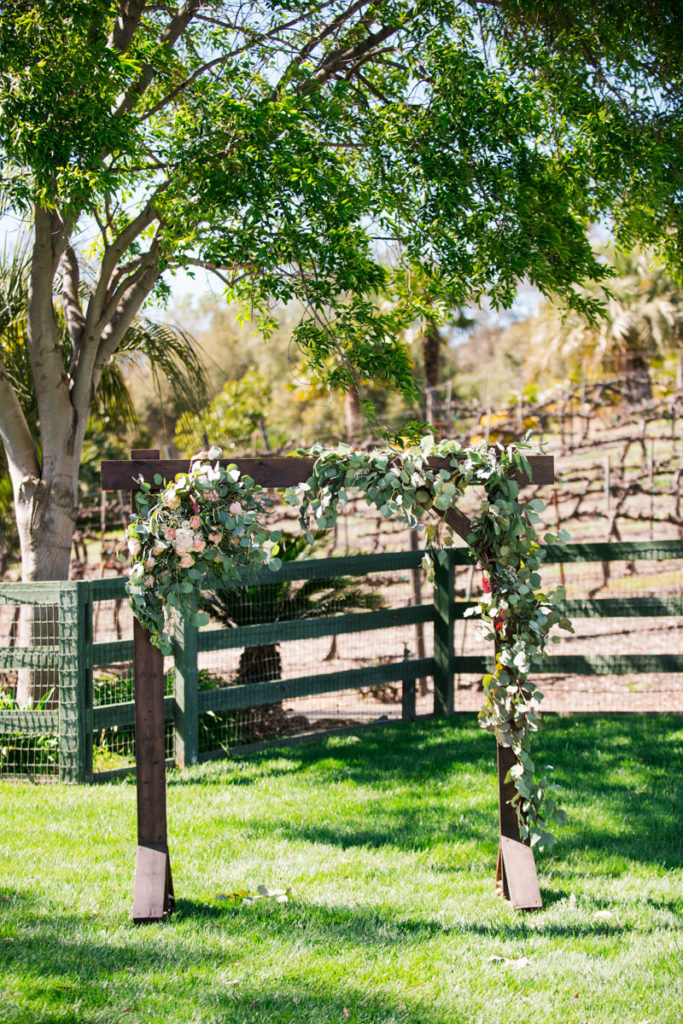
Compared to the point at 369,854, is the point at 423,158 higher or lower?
higher

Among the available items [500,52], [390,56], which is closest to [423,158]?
[500,52]

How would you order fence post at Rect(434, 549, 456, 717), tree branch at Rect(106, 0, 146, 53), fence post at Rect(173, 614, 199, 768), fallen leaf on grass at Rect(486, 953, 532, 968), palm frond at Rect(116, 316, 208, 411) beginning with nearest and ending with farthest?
fallen leaf on grass at Rect(486, 953, 532, 968) → fence post at Rect(173, 614, 199, 768) → tree branch at Rect(106, 0, 146, 53) → fence post at Rect(434, 549, 456, 717) → palm frond at Rect(116, 316, 208, 411)

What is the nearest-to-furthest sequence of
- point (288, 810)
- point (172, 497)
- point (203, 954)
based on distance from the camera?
point (203, 954)
point (172, 497)
point (288, 810)

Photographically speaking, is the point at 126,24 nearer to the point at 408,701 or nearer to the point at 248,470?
the point at 248,470

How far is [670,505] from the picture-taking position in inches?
745

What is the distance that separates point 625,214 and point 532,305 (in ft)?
141

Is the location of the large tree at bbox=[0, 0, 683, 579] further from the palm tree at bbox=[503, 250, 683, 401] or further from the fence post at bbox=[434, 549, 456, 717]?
the palm tree at bbox=[503, 250, 683, 401]

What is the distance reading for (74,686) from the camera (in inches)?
228

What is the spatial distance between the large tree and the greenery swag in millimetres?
2867

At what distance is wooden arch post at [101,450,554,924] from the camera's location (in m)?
3.87

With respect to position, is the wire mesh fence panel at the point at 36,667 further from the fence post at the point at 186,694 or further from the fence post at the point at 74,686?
the fence post at the point at 186,694

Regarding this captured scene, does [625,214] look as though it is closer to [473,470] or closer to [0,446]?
[473,470]

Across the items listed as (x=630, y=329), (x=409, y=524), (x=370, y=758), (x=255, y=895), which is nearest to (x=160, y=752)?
(x=255, y=895)

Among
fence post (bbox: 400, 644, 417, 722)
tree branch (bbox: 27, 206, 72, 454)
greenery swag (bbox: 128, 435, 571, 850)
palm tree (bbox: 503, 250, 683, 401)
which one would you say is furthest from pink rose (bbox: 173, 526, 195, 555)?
palm tree (bbox: 503, 250, 683, 401)
